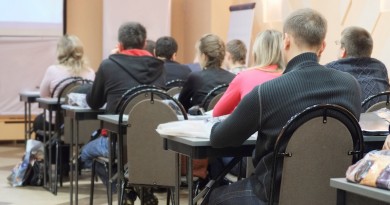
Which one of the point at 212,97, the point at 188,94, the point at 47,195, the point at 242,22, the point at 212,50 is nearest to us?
the point at 212,97

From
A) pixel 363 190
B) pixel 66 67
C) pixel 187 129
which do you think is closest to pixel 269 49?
pixel 187 129

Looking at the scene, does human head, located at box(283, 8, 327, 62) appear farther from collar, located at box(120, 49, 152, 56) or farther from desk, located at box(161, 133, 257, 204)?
collar, located at box(120, 49, 152, 56)

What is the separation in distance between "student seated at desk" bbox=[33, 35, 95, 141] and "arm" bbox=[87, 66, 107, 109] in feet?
5.38

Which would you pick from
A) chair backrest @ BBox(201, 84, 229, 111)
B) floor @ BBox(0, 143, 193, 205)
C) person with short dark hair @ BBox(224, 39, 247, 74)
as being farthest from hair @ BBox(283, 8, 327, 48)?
person with short dark hair @ BBox(224, 39, 247, 74)

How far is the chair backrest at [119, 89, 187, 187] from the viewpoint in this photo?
3906 mm

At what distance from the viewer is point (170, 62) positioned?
21.7ft

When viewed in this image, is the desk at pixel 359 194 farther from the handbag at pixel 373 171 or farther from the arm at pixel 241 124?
the arm at pixel 241 124

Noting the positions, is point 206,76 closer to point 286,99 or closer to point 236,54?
point 236,54

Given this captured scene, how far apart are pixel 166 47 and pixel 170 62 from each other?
137 mm

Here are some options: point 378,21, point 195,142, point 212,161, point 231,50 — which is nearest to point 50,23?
point 231,50

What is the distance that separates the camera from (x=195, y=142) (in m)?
2.85

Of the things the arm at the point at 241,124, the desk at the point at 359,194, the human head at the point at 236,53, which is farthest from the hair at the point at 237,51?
the desk at the point at 359,194

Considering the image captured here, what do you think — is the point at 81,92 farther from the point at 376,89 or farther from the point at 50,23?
the point at 50,23

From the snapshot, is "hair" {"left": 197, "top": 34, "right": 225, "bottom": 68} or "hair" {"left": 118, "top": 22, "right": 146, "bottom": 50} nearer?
"hair" {"left": 118, "top": 22, "right": 146, "bottom": 50}
